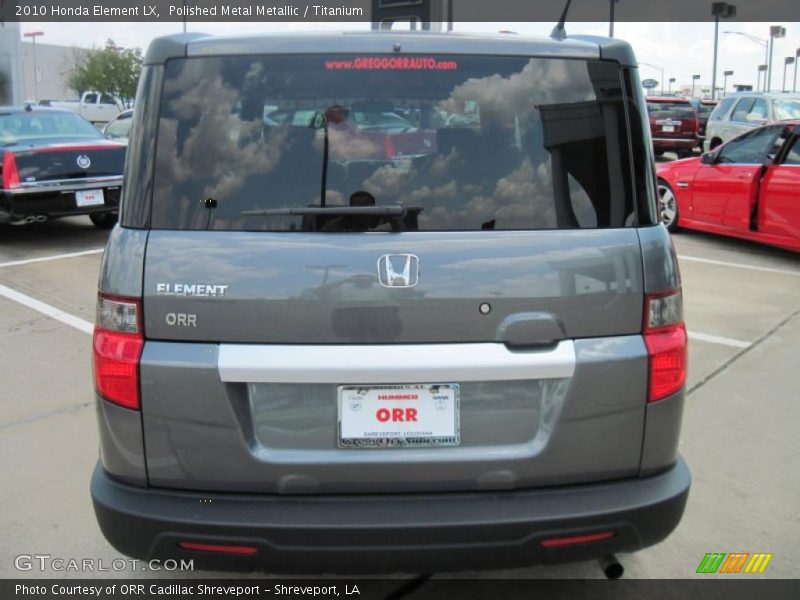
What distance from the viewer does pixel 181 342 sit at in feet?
7.67

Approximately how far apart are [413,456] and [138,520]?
0.83m

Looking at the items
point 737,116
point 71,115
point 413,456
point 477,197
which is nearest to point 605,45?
point 477,197

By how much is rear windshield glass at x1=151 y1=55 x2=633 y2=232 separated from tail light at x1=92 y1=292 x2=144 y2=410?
0.90 feet

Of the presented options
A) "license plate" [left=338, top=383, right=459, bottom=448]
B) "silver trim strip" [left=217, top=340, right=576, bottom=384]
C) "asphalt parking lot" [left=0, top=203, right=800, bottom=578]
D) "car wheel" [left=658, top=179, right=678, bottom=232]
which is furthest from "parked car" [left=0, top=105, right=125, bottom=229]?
"license plate" [left=338, top=383, right=459, bottom=448]

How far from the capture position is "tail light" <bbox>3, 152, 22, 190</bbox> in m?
9.04

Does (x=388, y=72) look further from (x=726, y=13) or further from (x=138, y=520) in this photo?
(x=726, y=13)

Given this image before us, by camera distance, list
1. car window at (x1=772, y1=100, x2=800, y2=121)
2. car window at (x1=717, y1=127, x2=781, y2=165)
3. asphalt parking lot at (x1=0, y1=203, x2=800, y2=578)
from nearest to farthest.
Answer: asphalt parking lot at (x1=0, y1=203, x2=800, y2=578)
car window at (x1=717, y1=127, x2=781, y2=165)
car window at (x1=772, y1=100, x2=800, y2=121)

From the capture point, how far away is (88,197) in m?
9.47

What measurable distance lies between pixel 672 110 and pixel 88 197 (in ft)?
55.2

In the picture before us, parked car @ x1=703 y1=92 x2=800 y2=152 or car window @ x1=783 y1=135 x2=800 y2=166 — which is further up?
parked car @ x1=703 y1=92 x2=800 y2=152

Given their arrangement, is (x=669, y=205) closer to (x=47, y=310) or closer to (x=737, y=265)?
(x=737, y=265)

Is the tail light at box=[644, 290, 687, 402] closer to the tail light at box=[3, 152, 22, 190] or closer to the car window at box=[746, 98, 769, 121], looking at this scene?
the tail light at box=[3, 152, 22, 190]

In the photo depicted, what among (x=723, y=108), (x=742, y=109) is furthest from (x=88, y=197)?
(x=723, y=108)

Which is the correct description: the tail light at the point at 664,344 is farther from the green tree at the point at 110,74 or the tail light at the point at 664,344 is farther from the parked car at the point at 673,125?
the green tree at the point at 110,74
